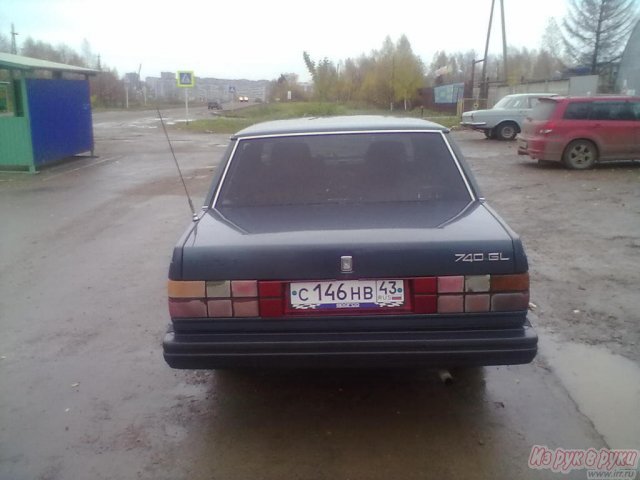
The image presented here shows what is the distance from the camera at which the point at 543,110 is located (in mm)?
14086

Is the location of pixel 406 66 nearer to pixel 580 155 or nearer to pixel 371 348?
pixel 580 155

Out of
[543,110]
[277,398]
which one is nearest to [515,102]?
[543,110]

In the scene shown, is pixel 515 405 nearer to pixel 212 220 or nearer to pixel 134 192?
pixel 212 220

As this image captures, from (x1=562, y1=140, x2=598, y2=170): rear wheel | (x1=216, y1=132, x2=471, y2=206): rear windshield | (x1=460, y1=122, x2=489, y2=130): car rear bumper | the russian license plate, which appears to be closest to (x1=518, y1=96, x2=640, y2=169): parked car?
(x1=562, y1=140, x2=598, y2=170): rear wheel

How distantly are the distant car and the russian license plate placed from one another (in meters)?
20.3

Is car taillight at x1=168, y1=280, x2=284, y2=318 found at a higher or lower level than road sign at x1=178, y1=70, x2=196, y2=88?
lower

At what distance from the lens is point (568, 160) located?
1416 centimetres

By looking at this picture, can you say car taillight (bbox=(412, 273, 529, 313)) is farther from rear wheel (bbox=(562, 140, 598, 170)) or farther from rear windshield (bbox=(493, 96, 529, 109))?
rear windshield (bbox=(493, 96, 529, 109))

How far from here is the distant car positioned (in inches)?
861

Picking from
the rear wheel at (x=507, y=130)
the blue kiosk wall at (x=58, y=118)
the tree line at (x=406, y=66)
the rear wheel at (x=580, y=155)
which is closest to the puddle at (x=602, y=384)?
the rear wheel at (x=580, y=155)

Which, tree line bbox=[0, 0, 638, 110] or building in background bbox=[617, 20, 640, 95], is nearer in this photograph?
building in background bbox=[617, 20, 640, 95]

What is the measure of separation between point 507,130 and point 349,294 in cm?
2102

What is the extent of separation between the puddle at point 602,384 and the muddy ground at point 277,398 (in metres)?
0.01

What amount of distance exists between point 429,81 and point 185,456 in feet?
184
